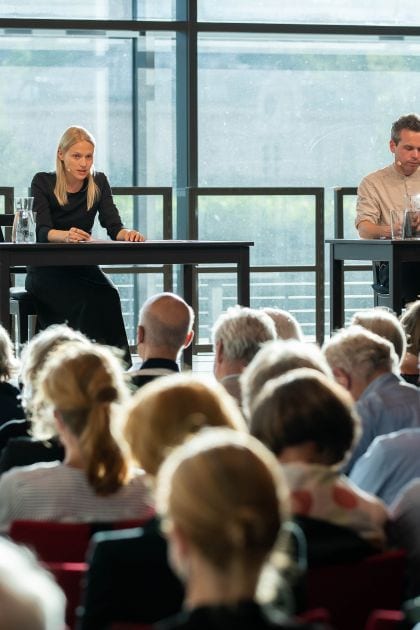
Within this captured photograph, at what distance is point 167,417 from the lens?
1.90 m

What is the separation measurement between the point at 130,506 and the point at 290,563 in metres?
0.67

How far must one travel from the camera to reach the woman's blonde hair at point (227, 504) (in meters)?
1.27

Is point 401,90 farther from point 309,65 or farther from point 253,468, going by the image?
point 253,468

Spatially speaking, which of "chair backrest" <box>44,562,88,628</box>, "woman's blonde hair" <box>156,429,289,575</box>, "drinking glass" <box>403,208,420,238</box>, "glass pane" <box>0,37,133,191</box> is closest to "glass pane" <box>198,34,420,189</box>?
"glass pane" <box>0,37,133,191</box>

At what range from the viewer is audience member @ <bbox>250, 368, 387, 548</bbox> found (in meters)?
2.01

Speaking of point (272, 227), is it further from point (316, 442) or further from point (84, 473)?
point (316, 442)

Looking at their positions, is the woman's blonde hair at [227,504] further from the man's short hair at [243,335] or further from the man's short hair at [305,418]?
the man's short hair at [243,335]

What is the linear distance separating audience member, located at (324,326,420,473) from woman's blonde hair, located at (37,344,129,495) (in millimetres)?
916

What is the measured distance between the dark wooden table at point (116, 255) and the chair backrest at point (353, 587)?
3.75 metres

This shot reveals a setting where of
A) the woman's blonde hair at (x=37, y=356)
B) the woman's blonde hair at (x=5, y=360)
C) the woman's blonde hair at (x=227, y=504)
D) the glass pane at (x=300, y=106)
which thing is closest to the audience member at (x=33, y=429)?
the woman's blonde hair at (x=37, y=356)

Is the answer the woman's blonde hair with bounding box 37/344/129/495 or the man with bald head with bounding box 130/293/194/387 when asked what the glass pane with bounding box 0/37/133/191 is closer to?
the man with bald head with bounding box 130/293/194/387

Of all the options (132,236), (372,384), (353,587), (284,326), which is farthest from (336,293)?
(353,587)

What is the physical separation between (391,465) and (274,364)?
0.34 meters

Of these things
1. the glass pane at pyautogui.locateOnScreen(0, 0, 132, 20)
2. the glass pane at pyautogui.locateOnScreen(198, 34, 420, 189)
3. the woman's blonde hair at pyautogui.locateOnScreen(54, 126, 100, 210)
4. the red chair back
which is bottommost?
the red chair back
